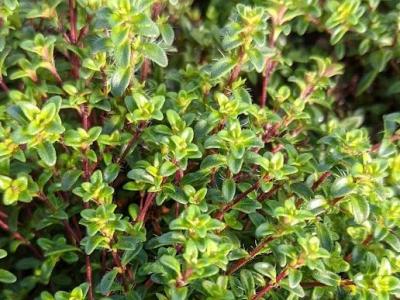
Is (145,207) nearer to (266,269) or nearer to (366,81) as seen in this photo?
(266,269)

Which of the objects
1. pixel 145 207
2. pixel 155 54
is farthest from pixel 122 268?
pixel 155 54

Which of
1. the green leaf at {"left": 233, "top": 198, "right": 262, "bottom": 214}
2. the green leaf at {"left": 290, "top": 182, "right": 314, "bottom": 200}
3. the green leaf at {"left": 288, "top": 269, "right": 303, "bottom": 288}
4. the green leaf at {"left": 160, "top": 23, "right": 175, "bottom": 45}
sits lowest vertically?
the green leaf at {"left": 288, "top": 269, "right": 303, "bottom": 288}

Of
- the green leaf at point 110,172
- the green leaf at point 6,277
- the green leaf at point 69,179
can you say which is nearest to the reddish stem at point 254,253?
the green leaf at point 110,172

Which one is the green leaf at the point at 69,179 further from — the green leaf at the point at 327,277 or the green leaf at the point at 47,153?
the green leaf at the point at 327,277

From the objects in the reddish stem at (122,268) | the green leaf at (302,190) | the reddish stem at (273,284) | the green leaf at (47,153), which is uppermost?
the green leaf at (47,153)

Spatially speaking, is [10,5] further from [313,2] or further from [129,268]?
[313,2]

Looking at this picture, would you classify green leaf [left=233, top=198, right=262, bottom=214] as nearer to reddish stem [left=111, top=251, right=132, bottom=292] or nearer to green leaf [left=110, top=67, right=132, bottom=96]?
reddish stem [left=111, top=251, right=132, bottom=292]

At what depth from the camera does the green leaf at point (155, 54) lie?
80.2 inches

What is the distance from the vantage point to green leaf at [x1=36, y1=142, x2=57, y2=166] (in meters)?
1.92

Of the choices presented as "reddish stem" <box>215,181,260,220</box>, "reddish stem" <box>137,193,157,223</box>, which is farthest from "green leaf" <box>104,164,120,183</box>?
"reddish stem" <box>215,181,260,220</box>

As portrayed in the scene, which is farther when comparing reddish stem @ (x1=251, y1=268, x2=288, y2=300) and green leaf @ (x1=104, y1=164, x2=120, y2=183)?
green leaf @ (x1=104, y1=164, x2=120, y2=183)

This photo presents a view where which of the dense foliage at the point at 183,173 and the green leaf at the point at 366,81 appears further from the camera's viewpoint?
the green leaf at the point at 366,81

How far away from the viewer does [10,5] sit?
222cm

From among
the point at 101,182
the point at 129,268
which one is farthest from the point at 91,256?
the point at 101,182
